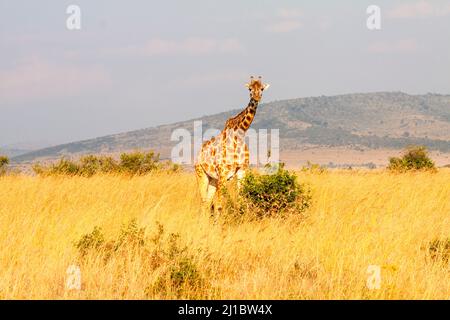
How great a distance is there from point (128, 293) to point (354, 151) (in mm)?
99853

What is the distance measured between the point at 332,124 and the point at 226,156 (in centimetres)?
13894

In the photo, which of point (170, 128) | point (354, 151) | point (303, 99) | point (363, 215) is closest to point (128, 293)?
point (363, 215)

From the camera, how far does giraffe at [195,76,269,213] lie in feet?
36.0

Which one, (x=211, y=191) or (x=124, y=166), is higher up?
(x=211, y=191)

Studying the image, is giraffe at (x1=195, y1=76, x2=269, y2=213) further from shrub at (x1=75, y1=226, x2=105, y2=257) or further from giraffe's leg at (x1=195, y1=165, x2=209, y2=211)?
shrub at (x1=75, y1=226, x2=105, y2=257)

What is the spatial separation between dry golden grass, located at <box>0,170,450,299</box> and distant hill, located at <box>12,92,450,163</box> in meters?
98.9

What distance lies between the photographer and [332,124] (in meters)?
148

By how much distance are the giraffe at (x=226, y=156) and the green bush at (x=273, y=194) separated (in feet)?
1.10

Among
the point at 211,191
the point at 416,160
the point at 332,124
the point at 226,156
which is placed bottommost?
the point at 332,124

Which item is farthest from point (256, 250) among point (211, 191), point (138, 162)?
point (138, 162)

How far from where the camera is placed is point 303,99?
171m

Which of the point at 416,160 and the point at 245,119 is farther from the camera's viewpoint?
the point at 416,160

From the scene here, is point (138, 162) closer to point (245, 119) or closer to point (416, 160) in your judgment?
point (245, 119)

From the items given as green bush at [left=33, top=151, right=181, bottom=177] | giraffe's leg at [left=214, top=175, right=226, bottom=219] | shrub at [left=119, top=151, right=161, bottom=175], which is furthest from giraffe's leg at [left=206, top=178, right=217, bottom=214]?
shrub at [left=119, top=151, right=161, bottom=175]
